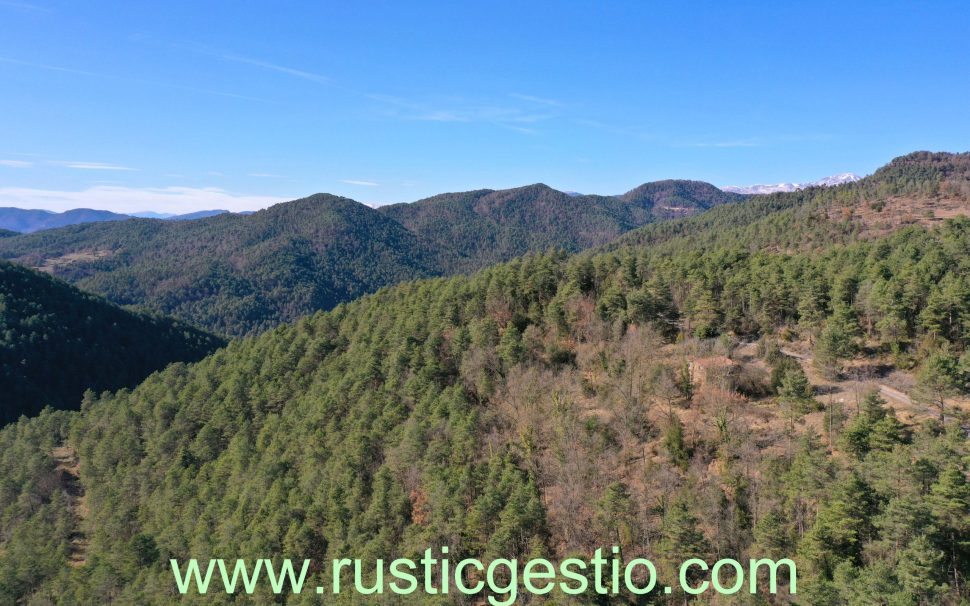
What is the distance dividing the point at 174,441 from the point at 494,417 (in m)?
62.0

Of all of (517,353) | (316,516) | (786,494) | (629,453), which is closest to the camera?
(786,494)

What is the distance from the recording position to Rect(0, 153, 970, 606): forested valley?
32.3 metres

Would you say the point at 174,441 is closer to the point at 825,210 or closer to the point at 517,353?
the point at 517,353

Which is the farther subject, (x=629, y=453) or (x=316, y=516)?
(x=316, y=516)

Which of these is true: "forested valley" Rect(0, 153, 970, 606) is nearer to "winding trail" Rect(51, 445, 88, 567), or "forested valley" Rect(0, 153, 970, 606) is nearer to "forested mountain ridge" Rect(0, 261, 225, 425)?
"winding trail" Rect(51, 445, 88, 567)

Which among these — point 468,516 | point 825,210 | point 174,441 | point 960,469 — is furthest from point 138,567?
point 825,210

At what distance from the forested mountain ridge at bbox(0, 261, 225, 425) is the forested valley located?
254 ft

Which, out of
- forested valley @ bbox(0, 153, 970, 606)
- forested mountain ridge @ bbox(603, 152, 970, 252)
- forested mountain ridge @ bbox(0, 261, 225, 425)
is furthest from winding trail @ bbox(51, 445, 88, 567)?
forested mountain ridge @ bbox(603, 152, 970, 252)

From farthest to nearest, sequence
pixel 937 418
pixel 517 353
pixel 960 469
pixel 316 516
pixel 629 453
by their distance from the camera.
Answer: pixel 517 353 < pixel 316 516 < pixel 629 453 < pixel 937 418 < pixel 960 469

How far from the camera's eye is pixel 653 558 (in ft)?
117

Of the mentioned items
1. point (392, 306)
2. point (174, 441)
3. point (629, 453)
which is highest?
point (392, 306)

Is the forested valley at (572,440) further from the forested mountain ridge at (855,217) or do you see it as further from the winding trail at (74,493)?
the forested mountain ridge at (855,217)

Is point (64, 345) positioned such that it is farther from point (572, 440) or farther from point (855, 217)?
point (855, 217)

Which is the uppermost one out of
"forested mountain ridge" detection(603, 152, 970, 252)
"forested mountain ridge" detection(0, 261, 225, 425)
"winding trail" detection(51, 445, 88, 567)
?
"forested mountain ridge" detection(603, 152, 970, 252)
